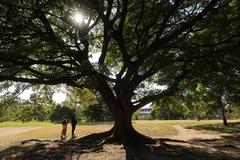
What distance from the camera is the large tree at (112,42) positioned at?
1558cm

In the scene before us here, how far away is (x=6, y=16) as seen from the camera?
12805 millimetres

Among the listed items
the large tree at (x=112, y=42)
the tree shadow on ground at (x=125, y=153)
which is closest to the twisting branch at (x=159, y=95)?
the large tree at (x=112, y=42)

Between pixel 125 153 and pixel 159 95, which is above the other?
pixel 159 95

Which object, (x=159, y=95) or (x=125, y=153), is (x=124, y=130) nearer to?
(x=159, y=95)

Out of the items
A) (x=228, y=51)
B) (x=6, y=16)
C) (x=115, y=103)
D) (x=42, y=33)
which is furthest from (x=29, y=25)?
(x=228, y=51)

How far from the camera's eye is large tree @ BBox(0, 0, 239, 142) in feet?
51.1

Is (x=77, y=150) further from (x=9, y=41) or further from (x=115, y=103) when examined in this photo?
(x=9, y=41)

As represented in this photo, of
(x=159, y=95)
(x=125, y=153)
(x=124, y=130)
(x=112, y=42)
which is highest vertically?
(x=112, y=42)

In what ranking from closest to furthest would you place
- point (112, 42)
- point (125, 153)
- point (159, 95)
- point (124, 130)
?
1. point (125, 153)
2. point (124, 130)
3. point (159, 95)
4. point (112, 42)

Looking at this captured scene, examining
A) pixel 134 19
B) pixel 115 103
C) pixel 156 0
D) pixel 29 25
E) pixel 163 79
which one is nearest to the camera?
pixel 29 25

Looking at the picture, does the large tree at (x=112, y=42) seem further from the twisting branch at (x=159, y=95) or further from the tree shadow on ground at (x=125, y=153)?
the tree shadow on ground at (x=125, y=153)

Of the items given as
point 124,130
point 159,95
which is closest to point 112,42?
point 159,95

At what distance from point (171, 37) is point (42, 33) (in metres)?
6.71

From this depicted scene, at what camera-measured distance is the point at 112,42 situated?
84.6ft
